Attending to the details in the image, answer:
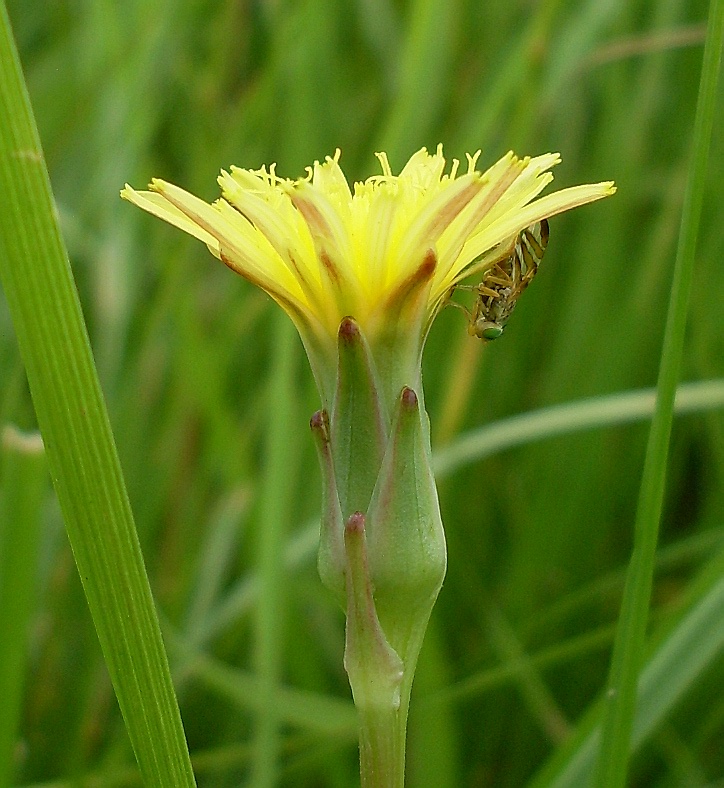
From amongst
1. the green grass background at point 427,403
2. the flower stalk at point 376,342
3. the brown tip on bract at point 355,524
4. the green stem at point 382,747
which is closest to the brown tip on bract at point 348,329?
the flower stalk at point 376,342

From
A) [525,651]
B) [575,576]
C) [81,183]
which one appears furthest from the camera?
[81,183]

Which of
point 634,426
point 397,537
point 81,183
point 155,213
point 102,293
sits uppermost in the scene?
point 81,183

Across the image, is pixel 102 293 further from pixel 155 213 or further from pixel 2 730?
pixel 155 213

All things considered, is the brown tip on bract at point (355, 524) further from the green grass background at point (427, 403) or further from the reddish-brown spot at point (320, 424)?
the green grass background at point (427, 403)

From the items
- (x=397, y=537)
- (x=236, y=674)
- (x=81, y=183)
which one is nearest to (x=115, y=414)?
(x=236, y=674)

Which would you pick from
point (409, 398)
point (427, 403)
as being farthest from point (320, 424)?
point (427, 403)

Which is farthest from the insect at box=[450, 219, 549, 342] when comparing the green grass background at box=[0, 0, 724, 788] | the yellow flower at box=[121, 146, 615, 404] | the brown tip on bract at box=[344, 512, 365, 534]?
the green grass background at box=[0, 0, 724, 788]

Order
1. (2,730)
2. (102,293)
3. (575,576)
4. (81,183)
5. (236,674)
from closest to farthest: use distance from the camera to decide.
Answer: (2,730), (236,674), (575,576), (102,293), (81,183)
